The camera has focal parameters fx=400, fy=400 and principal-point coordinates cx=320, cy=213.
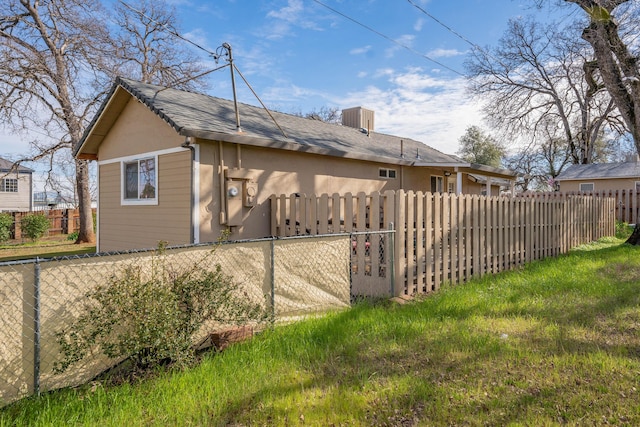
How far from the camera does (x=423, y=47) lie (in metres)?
13.2

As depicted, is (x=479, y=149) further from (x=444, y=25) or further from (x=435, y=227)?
(x=435, y=227)

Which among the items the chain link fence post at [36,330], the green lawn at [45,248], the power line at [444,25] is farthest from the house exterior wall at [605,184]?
the chain link fence post at [36,330]

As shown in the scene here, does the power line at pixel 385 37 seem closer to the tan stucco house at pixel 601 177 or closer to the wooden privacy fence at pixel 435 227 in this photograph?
the wooden privacy fence at pixel 435 227

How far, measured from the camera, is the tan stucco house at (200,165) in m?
7.66

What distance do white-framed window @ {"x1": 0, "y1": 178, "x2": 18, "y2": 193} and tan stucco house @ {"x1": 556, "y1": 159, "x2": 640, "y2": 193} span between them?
4025 centimetres

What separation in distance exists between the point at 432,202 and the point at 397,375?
12.3 feet

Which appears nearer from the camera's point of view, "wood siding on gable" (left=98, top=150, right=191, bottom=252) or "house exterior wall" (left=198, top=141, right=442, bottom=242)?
"house exterior wall" (left=198, top=141, right=442, bottom=242)

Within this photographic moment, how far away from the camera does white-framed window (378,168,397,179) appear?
11.4 metres

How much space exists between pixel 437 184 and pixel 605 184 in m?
18.8

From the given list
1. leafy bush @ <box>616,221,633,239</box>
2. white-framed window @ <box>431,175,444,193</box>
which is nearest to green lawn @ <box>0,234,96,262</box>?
white-framed window @ <box>431,175,444,193</box>

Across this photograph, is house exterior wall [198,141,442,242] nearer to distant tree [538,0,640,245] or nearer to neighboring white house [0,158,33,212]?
distant tree [538,0,640,245]

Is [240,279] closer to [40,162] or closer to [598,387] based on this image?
[598,387]

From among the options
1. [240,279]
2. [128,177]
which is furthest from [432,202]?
[128,177]

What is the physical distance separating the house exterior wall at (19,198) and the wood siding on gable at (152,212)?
2619cm
